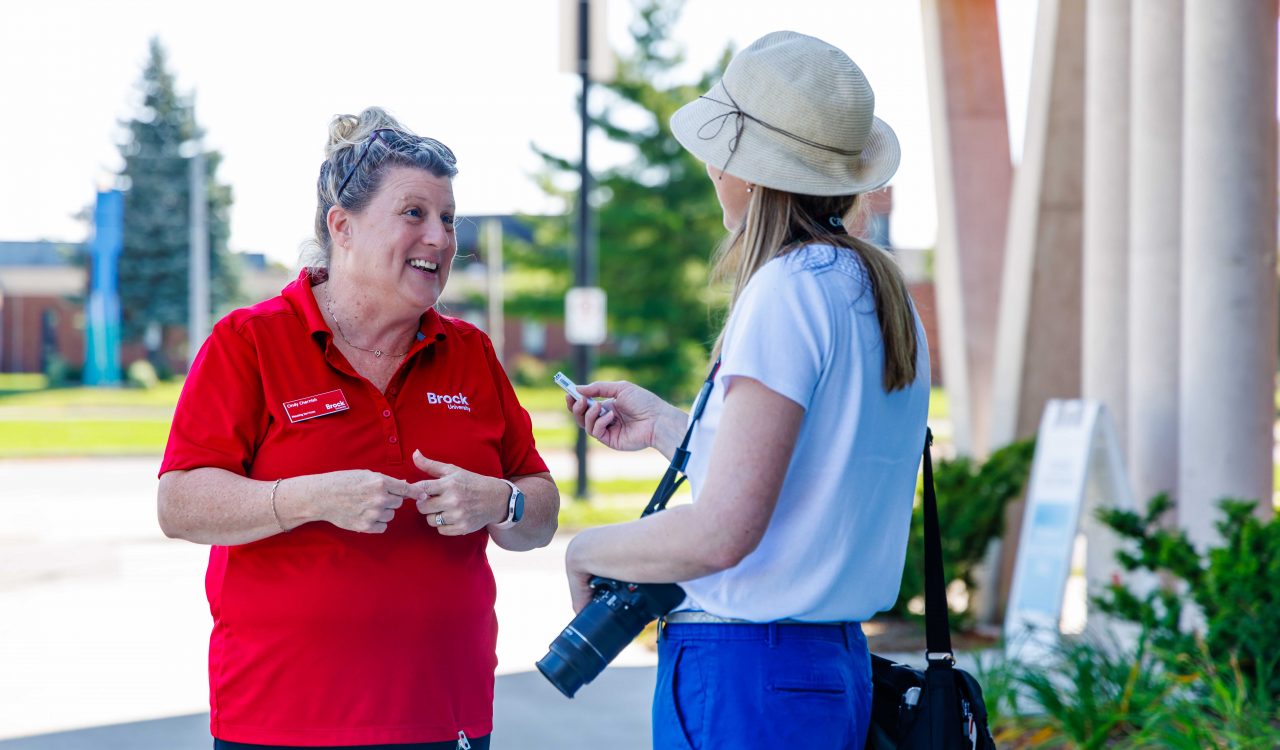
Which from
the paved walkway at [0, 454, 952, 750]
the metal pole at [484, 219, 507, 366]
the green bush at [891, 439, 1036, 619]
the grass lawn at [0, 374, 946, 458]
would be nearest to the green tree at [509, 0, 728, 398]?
the grass lawn at [0, 374, 946, 458]

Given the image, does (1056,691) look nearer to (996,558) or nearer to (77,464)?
(996,558)

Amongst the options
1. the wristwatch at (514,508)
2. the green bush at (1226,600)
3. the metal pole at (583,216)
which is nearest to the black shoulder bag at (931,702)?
the wristwatch at (514,508)

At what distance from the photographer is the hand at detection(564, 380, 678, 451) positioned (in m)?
2.81

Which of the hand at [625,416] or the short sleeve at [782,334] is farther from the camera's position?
the hand at [625,416]

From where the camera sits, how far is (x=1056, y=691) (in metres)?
5.47

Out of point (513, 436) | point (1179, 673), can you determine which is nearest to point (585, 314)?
point (1179, 673)

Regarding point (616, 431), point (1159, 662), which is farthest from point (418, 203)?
point (1159, 662)

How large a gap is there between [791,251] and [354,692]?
128cm

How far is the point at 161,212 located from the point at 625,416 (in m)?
54.9

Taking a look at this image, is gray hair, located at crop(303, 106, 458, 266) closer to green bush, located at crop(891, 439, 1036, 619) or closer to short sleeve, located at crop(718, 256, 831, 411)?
short sleeve, located at crop(718, 256, 831, 411)

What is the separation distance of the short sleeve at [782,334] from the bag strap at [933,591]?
413 millimetres

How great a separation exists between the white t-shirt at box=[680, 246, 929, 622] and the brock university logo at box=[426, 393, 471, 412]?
0.86 meters

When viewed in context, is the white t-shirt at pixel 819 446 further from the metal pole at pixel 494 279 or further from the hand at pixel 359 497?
the metal pole at pixel 494 279

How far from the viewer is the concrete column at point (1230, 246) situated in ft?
21.1
